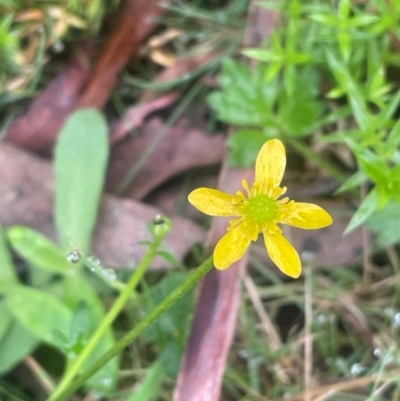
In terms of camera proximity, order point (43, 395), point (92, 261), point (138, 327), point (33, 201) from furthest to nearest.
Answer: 1. point (33, 201)
2. point (43, 395)
3. point (92, 261)
4. point (138, 327)

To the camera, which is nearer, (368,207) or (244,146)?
(368,207)

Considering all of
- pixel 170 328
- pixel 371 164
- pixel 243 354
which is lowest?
pixel 243 354

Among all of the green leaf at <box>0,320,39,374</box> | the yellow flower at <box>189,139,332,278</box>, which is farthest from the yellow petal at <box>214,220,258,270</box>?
the green leaf at <box>0,320,39,374</box>

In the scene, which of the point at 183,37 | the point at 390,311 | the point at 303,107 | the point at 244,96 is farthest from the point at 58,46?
the point at 390,311

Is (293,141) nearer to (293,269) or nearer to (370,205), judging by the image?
(370,205)

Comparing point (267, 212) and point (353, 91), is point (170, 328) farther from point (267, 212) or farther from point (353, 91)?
point (353, 91)

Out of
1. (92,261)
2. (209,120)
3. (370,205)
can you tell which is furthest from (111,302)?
(370,205)

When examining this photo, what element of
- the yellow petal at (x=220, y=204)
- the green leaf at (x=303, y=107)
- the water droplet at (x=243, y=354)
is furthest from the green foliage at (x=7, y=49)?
the water droplet at (x=243, y=354)

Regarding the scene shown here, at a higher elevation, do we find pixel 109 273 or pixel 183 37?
pixel 183 37
